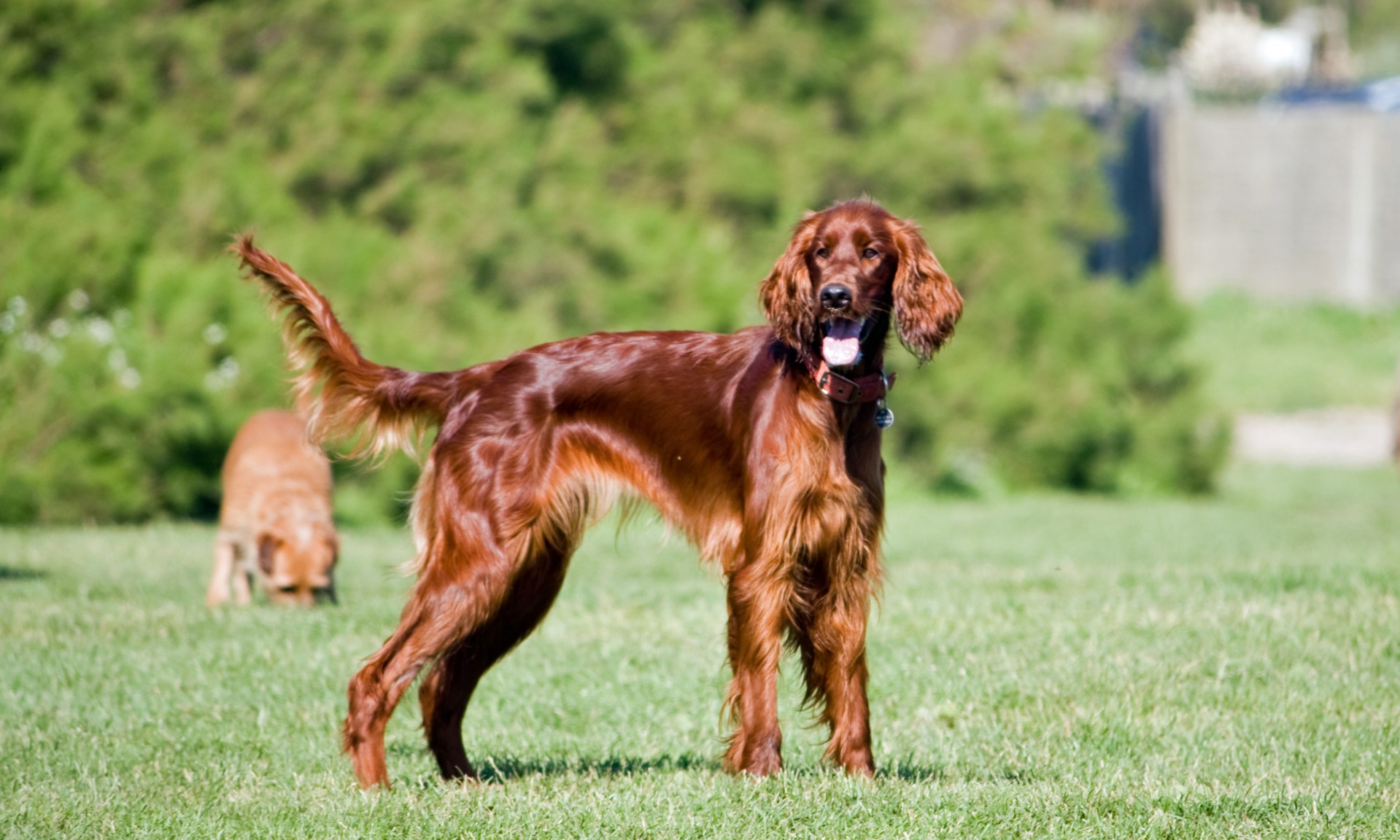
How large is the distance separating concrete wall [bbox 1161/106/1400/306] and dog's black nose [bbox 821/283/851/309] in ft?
81.2

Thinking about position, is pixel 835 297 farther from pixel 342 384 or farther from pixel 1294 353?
pixel 1294 353

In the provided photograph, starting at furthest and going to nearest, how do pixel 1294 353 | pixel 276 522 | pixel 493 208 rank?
pixel 1294 353
pixel 493 208
pixel 276 522

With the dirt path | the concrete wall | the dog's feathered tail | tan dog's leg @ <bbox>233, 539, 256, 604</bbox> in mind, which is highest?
the concrete wall

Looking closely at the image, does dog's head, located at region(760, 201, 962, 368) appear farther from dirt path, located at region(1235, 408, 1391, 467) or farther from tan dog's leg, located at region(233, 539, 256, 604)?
dirt path, located at region(1235, 408, 1391, 467)

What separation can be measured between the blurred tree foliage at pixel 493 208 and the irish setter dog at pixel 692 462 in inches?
213

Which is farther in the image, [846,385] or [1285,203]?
[1285,203]

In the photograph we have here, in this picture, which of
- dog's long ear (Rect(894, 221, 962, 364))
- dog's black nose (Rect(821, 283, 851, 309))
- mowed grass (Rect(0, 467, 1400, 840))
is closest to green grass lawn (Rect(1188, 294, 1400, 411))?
mowed grass (Rect(0, 467, 1400, 840))

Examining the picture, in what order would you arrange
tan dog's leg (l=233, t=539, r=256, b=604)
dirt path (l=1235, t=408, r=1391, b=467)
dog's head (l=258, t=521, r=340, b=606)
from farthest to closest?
dirt path (l=1235, t=408, r=1391, b=467), tan dog's leg (l=233, t=539, r=256, b=604), dog's head (l=258, t=521, r=340, b=606)

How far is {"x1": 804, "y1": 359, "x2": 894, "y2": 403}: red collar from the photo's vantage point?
185 inches

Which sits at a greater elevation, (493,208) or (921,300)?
(493,208)

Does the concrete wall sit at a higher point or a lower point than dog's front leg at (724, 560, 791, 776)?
higher

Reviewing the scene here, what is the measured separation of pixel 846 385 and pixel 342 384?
5.61ft

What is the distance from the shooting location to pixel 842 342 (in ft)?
15.4

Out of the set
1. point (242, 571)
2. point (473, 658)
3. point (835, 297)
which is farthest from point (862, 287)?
point (242, 571)
